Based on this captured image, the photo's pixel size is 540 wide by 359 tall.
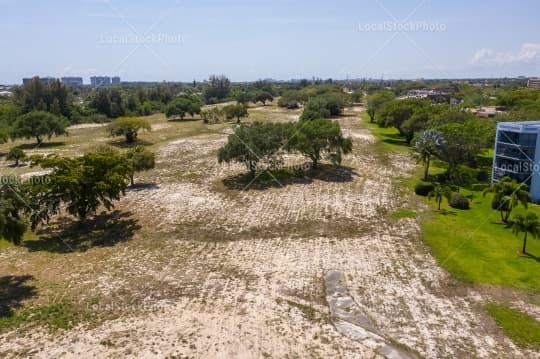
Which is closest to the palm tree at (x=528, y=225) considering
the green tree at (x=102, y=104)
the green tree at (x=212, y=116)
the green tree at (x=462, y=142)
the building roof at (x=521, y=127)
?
the building roof at (x=521, y=127)

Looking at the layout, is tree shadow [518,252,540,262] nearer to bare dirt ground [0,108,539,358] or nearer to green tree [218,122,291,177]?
bare dirt ground [0,108,539,358]

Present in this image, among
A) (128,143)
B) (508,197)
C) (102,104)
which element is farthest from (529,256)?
(102,104)

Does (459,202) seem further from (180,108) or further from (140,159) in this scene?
(180,108)

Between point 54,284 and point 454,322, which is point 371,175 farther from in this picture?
point 54,284

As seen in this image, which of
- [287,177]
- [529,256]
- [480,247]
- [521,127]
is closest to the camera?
[529,256]

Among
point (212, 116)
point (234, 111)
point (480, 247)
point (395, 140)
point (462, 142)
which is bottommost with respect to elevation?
point (480, 247)

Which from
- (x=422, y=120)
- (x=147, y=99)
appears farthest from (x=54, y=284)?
(x=147, y=99)

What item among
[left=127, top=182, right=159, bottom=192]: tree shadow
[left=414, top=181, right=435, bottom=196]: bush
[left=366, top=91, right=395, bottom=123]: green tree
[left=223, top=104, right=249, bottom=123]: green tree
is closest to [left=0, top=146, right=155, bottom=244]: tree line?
[left=127, top=182, right=159, bottom=192]: tree shadow
